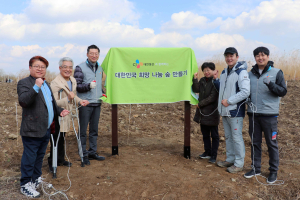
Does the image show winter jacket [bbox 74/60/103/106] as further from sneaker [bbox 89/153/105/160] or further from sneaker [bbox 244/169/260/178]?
sneaker [bbox 244/169/260/178]

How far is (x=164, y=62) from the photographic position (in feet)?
13.8

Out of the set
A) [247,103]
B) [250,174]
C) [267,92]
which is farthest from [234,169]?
[267,92]

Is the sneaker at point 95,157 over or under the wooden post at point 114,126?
under

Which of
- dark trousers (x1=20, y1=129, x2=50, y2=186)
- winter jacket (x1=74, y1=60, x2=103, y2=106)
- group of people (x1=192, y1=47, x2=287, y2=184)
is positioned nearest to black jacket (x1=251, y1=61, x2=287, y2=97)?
group of people (x1=192, y1=47, x2=287, y2=184)

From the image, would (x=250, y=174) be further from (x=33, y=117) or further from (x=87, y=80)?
(x=33, y=117)

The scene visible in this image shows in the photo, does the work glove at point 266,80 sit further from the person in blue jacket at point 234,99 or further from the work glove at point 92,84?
the work glove at point 92,84

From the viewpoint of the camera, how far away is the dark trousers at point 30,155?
9.14 ft

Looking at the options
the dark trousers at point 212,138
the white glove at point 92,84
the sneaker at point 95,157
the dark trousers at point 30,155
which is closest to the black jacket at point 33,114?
the dark trousers at point 30,155

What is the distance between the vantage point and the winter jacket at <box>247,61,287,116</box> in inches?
130

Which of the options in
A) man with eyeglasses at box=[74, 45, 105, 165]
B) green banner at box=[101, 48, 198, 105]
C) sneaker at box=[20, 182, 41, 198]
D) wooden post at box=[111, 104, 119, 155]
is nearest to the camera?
sneaker at box=[20, 182, 41, 198]

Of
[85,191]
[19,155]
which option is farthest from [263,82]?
[19,155]

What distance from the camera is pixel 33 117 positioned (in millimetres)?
2713

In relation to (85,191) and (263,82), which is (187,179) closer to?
(85,191)

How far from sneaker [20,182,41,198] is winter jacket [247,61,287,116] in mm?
3319
